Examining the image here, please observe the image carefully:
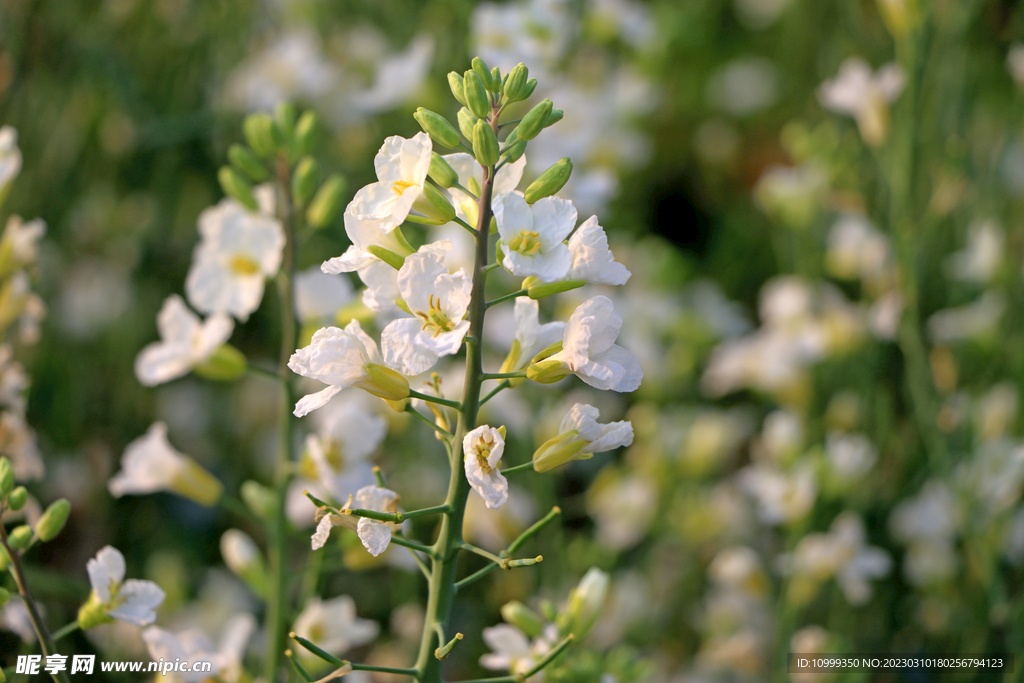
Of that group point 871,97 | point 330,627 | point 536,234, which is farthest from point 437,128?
point 871,97

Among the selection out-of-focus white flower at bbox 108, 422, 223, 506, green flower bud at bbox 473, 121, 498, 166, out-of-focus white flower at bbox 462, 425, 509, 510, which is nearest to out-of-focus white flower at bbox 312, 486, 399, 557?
out-of-focus white flower at bbox 462, 425, 509, 510

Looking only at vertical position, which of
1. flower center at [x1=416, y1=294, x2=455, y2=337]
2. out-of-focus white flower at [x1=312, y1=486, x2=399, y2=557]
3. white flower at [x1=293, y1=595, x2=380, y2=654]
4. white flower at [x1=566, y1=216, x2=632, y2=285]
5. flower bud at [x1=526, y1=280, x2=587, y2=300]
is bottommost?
white flower at [x1=293, y1=595, x2=380, y2=654]

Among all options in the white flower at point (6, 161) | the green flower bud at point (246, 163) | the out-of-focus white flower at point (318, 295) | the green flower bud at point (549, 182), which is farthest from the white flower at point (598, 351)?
the white flower at point (6, 161)

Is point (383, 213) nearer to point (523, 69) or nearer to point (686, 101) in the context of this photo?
point (523, 69)

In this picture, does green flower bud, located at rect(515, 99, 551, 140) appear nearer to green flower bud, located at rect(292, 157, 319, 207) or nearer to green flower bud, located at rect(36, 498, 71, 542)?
green flower bud, located at rect(292, 157, 319, 207)

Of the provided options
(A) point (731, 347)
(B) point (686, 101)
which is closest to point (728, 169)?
(B) point (686, 101)

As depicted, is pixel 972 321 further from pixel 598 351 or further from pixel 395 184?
pixel 395 184

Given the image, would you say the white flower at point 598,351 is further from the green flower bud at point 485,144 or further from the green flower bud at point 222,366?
the green flower bud at point 222,366

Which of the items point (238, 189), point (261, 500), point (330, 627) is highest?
point (238, 189)
